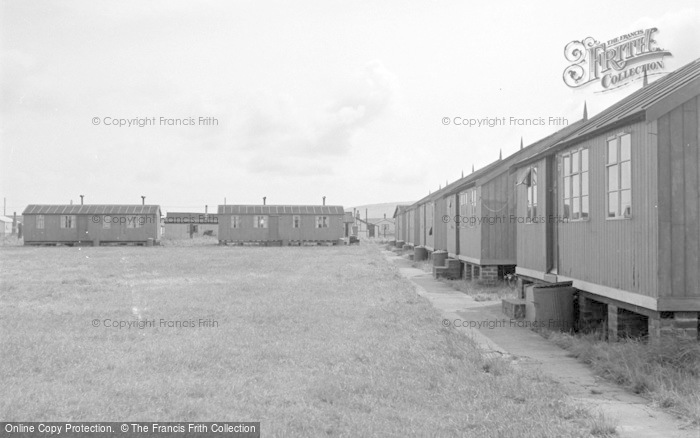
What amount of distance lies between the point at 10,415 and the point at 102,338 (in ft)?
14.2

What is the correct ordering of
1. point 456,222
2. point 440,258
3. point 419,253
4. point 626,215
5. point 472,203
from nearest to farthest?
point 626,215, point 472,203, point 456,222, point 440,258, point 419,253

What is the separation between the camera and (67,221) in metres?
51.6

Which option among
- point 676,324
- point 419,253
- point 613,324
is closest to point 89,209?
point 419,253

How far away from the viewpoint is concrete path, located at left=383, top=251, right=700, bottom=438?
6.09m

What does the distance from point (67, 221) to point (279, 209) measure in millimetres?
16646

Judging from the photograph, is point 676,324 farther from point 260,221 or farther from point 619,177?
point 260,221

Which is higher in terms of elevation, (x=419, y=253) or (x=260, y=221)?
(x=260, y=221)

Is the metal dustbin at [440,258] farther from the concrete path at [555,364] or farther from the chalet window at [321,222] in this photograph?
the chalet window at [321,222]

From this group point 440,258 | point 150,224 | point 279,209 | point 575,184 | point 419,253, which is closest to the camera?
point 575,184

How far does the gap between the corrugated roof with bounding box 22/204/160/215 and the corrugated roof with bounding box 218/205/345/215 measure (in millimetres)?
6002

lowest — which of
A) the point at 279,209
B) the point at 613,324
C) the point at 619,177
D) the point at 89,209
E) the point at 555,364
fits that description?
the point at 555,364

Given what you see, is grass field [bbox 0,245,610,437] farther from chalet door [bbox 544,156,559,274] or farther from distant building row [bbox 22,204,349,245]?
distant building row [bbox 22,204,349,245]

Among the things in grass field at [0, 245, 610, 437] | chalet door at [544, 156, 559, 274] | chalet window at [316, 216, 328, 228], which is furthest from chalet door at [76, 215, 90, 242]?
chalet door at [544, 156, 559, 274]

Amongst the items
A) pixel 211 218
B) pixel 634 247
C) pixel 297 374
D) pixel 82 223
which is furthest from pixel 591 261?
pixel 211 218
